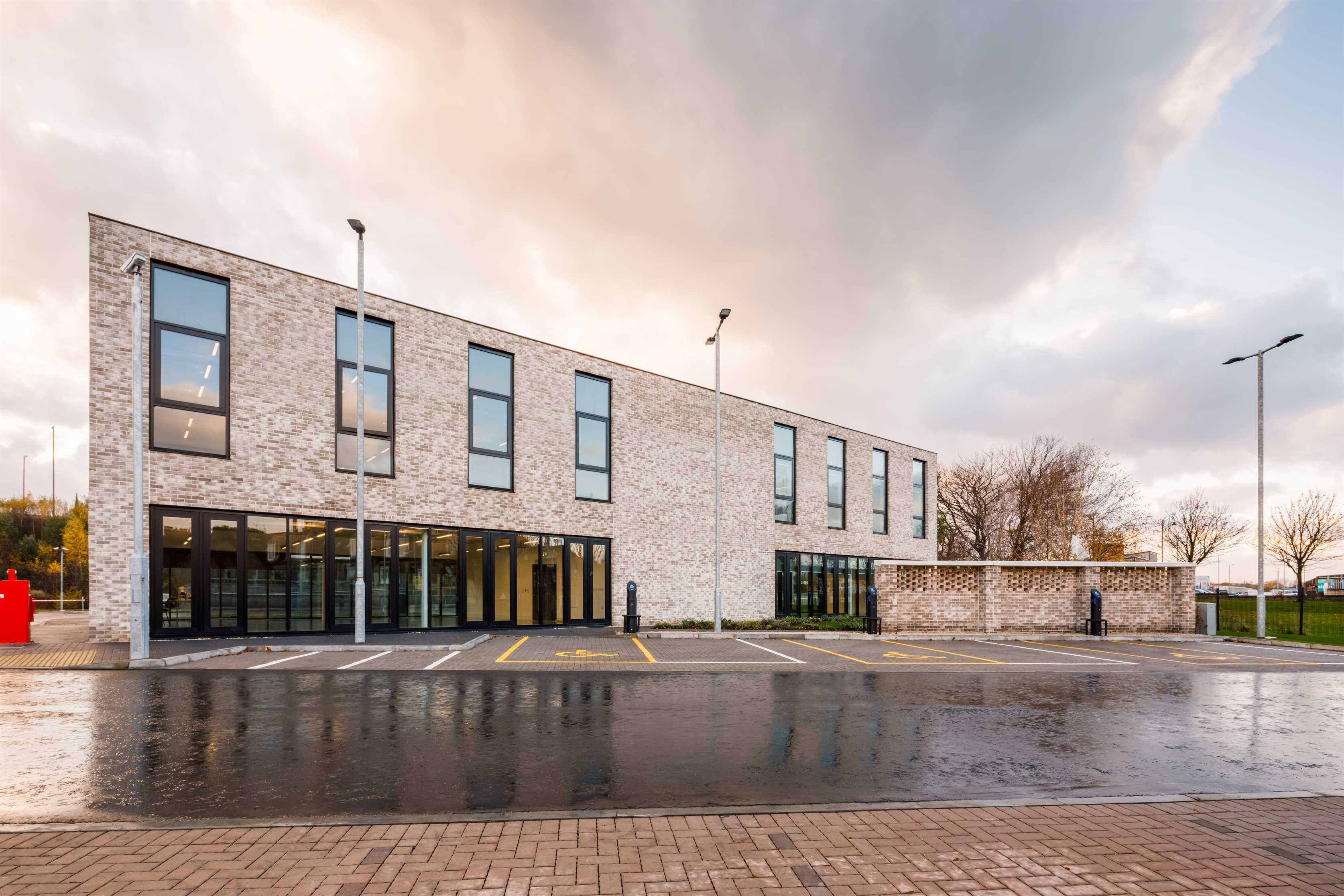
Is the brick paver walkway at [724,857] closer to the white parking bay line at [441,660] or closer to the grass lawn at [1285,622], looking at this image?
the white parking bay line at [441,660]

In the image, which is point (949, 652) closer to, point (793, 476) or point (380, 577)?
point (380, 577)

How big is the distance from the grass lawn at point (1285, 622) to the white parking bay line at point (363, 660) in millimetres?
25949

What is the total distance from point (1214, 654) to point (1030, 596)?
514 cm

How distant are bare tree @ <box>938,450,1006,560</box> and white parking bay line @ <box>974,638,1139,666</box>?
29851 mm

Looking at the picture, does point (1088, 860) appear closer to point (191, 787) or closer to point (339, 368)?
point (191, 787)

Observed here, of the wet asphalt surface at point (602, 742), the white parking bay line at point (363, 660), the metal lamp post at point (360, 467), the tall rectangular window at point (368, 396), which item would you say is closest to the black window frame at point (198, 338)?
the tall rectangular window at point (368, 396)

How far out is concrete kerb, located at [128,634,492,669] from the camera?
1379 centimetres

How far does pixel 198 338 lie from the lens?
1689 centimetres

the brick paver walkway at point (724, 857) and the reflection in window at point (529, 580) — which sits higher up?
the brick paver walkway at point (724, 857)

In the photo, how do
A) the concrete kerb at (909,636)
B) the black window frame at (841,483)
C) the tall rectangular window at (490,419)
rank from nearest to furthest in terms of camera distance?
the concrete kerb at (909,636) < the tall rectangular window at (490,419) < the black window frame at (841,483)

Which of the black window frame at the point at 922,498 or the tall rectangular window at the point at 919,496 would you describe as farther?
the tall rectangular window at the point at 919,496

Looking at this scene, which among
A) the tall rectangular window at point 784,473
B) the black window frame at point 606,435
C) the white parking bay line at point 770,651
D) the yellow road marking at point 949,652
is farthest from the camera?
the tall rectangular window at point 784,473

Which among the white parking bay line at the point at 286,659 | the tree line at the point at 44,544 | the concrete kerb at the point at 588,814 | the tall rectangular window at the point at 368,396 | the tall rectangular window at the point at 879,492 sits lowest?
the tree line at the point at 44,544

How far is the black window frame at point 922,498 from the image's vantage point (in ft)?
128
